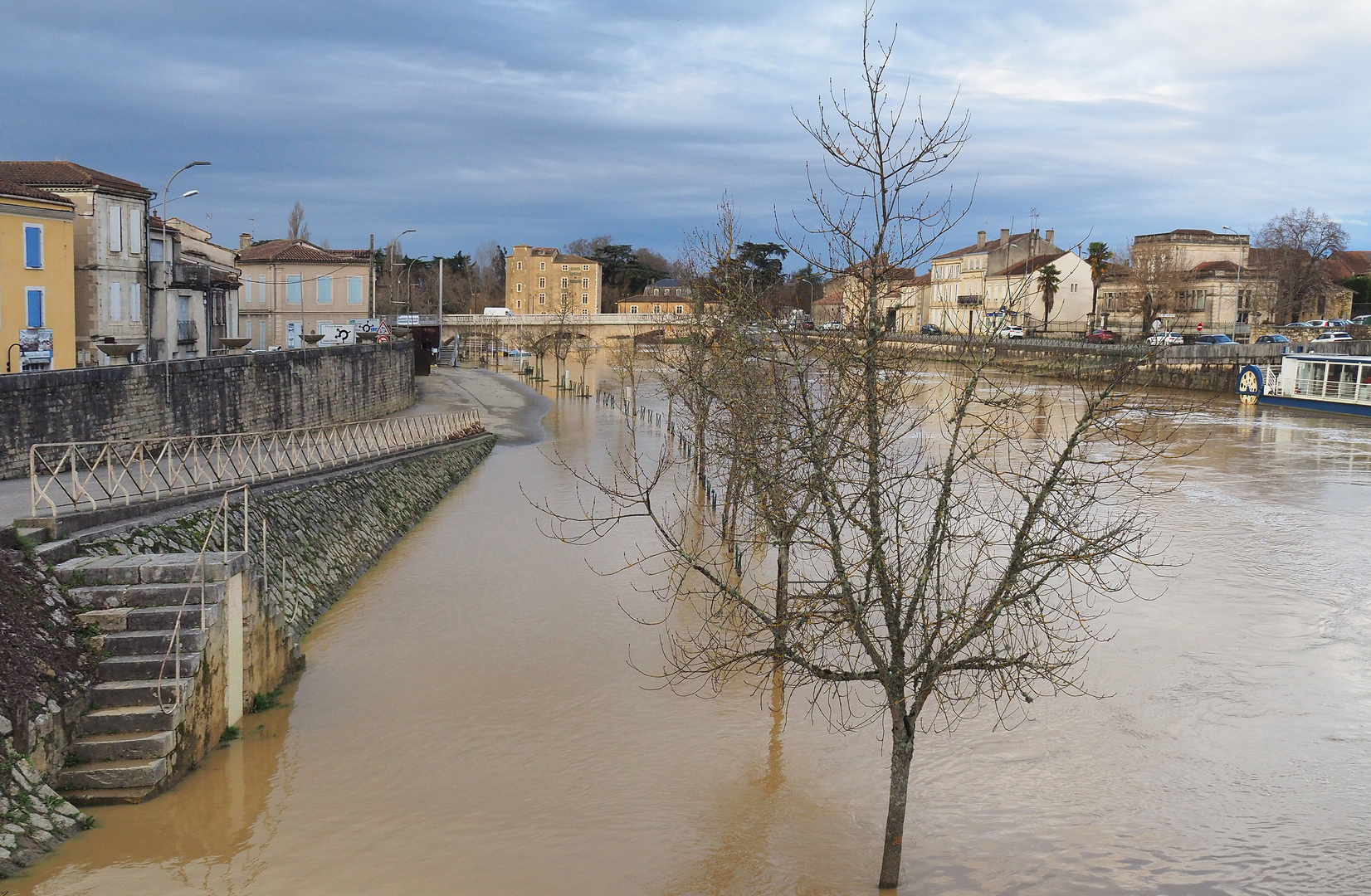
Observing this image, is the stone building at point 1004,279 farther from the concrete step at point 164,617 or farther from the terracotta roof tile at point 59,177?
the concrete step at point 164,617

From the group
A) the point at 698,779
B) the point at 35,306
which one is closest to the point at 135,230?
the point at 35,306

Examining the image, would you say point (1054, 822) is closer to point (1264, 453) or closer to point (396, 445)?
point (396, 445)

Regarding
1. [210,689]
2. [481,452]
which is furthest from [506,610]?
[481,452]

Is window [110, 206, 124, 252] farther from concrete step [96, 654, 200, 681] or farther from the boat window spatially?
the boat window

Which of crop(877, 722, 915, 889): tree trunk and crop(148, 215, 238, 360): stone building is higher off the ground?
crop(148, 215, 238, 360): stone building

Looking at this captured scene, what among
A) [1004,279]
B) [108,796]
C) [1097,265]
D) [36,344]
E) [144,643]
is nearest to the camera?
[108,796]

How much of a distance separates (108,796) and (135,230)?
31.0m

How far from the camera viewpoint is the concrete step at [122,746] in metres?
9.92

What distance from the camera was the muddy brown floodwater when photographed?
9.83 metres

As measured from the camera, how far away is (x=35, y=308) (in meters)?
29.9

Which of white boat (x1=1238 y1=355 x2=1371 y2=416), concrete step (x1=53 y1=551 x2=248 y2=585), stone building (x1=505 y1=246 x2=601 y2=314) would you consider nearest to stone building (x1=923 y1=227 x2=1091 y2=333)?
white boat (x1=1238 y1=355 x2=1371 y2=416)

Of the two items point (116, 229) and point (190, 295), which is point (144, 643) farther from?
point (190, 295)

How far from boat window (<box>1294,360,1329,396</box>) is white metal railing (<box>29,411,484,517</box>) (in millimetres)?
46243

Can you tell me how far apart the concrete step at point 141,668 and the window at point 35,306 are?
23.4 metres
